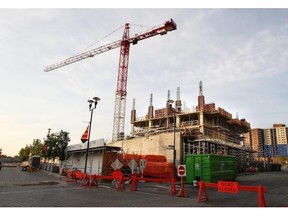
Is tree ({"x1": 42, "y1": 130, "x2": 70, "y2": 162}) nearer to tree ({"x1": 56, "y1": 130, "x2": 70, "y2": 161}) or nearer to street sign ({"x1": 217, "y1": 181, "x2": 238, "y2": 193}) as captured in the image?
tree ({"x1": 56, "y1": 130, "x2": 70, "y2": 161})

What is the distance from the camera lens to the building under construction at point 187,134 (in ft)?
108

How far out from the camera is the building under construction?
32938 mm

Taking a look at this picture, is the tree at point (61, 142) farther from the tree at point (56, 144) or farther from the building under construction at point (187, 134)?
the building under construction at point (187, 134)

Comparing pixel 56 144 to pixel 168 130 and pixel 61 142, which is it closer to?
pixel 61 142

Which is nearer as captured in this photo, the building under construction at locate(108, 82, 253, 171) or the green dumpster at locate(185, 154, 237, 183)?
the green dumpster at locate(185, 154, 237, 183)

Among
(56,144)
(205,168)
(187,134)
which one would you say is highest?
(187,134)

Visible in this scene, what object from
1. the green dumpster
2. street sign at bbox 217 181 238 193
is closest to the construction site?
the green dumpster

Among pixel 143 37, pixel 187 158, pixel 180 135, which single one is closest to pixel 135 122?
pixel 143 37

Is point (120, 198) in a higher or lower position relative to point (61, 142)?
lower

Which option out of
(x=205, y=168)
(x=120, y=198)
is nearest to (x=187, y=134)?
(x=205, y=168)

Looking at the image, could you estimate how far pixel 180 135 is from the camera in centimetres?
3225

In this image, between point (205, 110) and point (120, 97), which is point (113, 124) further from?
point (205, 110)

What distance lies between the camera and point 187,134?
33750 millimetres

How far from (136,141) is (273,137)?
138115mm
